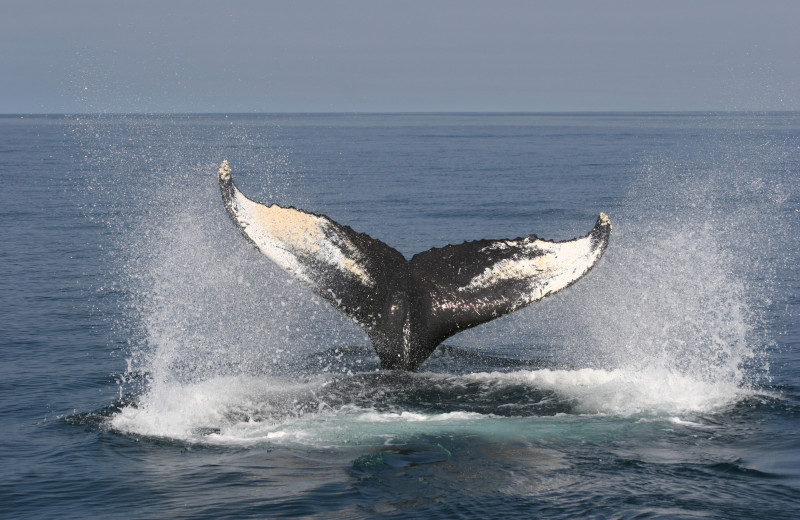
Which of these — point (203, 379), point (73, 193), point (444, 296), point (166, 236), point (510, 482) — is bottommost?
point (510, 482)

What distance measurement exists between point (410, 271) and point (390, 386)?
1313mm

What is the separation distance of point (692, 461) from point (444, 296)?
2.68 meters

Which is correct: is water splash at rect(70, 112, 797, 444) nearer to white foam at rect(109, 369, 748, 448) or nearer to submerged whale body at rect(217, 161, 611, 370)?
white foam at rect(109, 369, 748, 448)

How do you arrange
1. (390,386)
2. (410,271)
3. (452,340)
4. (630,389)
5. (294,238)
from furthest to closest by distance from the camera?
(452,340), (630,389), (390,386), (410,271), (294,238)

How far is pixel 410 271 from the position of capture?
9.27 m

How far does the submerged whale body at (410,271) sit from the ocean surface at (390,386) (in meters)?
0.95

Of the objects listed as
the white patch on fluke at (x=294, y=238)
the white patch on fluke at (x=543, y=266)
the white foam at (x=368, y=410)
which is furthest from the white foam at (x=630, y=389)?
the white patch on fluke at (x=294, y=238)

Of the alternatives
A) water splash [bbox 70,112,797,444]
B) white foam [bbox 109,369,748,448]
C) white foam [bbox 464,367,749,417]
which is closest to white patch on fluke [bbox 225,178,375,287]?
white foam [bbox 109,369,748,448]

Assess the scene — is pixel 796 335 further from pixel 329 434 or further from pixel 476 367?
pixel 329 434

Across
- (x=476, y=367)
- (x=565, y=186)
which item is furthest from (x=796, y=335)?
(x=565, y=186)

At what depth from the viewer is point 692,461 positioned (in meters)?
8.23

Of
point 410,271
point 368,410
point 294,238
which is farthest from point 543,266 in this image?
point 294,238

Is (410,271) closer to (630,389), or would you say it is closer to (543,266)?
(543,266)

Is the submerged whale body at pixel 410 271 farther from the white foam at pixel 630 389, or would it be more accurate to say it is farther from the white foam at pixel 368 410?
the white foam at pixel 630 389
